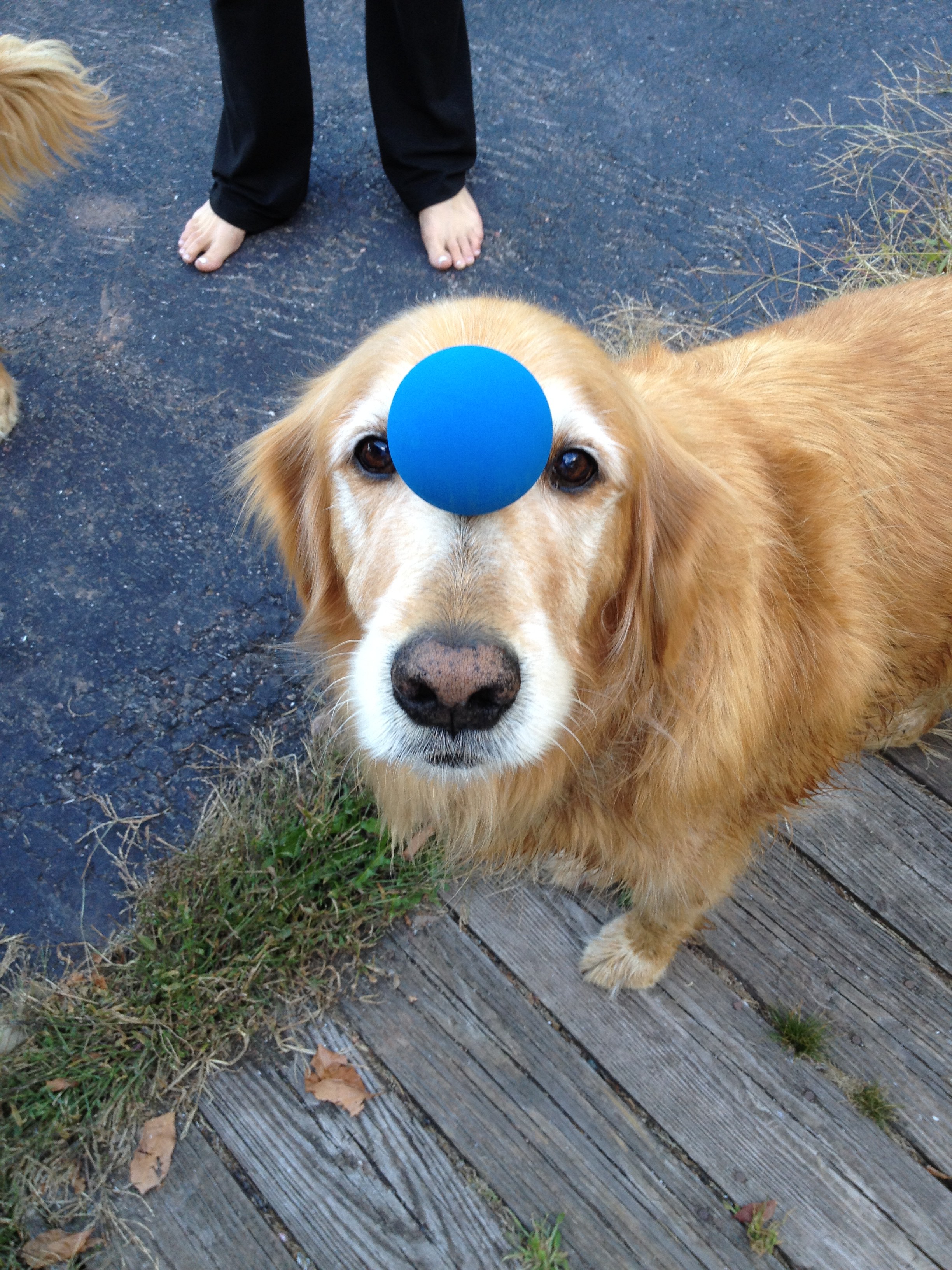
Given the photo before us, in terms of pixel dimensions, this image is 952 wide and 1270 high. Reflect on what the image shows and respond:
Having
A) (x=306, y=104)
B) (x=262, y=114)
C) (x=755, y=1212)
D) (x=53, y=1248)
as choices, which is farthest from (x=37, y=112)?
(x=755, y=1212)

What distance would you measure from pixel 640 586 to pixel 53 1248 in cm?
195

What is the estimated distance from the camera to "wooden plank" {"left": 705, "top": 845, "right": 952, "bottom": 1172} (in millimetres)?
2178

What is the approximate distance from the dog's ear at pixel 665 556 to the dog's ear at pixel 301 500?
62 centimetres

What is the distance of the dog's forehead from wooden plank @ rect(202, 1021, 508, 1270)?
1.56 metres

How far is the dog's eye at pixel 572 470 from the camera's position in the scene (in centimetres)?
158

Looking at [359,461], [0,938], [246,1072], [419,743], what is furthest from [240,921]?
[359,461]

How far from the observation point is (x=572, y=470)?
1.60 meters

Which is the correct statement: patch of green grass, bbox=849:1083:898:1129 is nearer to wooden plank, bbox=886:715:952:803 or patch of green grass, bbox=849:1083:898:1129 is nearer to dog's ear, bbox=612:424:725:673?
wooden plank, bbox=886:715:952:803

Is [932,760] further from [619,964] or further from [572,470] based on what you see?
[572,470]

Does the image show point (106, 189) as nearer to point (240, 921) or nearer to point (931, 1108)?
point (240, 921)

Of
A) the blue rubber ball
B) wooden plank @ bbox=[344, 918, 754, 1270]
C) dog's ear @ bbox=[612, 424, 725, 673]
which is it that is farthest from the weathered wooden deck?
the blue rubber ball

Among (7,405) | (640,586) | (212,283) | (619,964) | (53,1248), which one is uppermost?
(640,586)

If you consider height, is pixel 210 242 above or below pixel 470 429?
below

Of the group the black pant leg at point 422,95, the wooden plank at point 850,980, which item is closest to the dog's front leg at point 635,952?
the wooden plank at point 850,980
